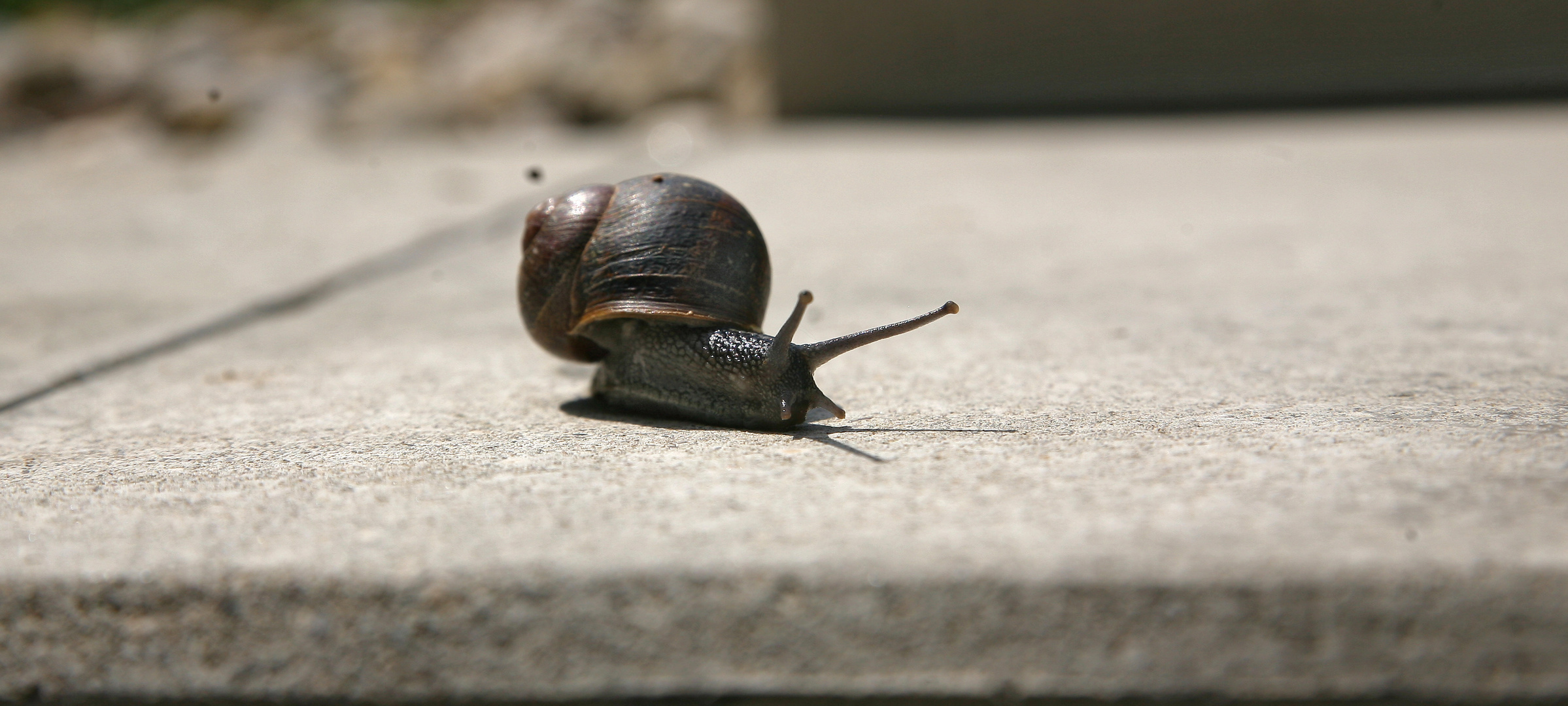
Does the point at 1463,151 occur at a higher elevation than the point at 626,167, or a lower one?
higher

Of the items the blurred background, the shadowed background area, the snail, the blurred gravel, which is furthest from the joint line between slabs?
the blurred gravel

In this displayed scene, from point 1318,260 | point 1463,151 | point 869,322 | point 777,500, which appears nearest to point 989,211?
point 1318,260

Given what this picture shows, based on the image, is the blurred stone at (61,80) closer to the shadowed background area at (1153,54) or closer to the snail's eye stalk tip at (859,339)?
the shadowed background area at (1153,54)

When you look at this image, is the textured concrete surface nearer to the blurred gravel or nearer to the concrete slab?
the concrete slab

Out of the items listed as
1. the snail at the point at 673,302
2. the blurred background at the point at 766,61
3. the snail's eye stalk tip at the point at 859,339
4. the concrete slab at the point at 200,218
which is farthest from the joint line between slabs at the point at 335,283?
the blurred background at the point at 766,61

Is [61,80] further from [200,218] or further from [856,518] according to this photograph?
[856,518]

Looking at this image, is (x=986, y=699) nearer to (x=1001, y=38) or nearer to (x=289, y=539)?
(x=289, y=539)
